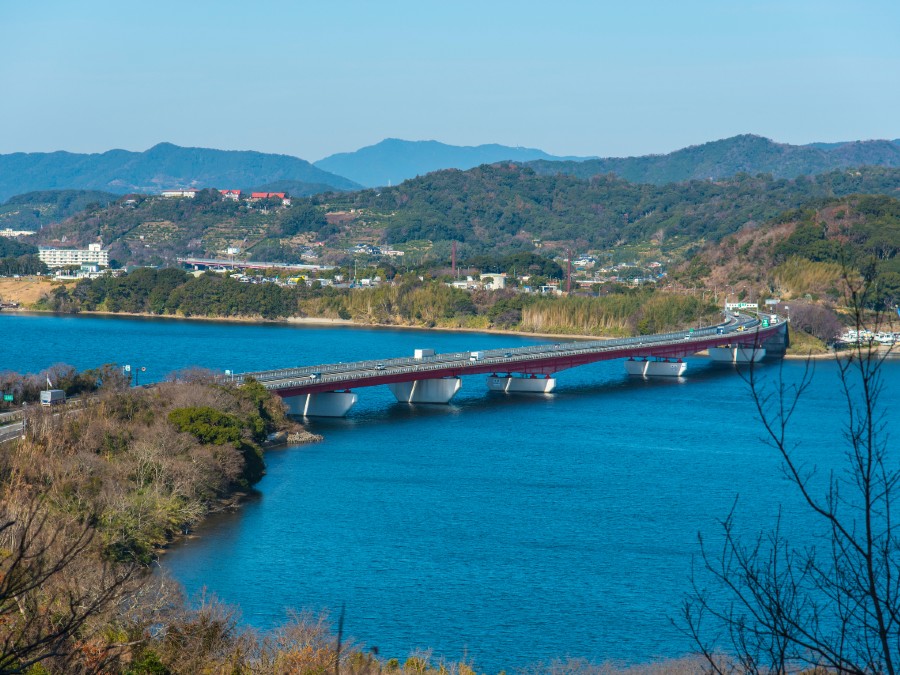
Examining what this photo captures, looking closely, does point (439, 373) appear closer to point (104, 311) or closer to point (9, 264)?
point (104, 311)

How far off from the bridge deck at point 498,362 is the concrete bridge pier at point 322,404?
1.20ft

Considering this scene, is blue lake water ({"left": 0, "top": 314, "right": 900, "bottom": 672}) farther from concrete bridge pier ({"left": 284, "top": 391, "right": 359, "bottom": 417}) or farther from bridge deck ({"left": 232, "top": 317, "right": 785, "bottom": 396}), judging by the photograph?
bridge deck ({"left": 232, "top": 317, "right": 785, "bottom": 396})

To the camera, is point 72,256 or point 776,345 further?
point 72,256

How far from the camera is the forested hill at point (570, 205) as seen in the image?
4998 inches

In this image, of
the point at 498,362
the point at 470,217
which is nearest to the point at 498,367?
the point at 498,362

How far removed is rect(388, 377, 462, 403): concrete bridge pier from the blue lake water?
2.48ft

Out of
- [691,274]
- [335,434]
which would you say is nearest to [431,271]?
[691,274]

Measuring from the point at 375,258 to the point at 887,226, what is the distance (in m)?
Result: 52.5

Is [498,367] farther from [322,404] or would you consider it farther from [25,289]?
[25,289]

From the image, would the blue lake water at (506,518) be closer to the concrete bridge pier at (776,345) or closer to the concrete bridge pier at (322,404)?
the concrete bridge pier at (322,404)

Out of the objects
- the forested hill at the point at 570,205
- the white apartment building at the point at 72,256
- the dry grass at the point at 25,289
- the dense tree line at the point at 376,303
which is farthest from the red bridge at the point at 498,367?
the white apartment building at the point at 72,256

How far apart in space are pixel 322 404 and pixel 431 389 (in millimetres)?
5029

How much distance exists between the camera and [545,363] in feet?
146

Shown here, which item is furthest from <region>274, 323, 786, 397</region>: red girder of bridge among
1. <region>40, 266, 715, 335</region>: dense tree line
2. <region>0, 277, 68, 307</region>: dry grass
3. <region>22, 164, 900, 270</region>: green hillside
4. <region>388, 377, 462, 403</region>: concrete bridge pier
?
<region>22, 164, 900, 270</region>: green hillside
